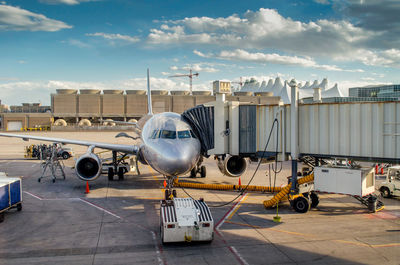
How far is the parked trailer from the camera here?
50.3 ft

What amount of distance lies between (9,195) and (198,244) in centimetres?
992

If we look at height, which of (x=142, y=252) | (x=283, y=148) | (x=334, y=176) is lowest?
(x=142, y=252)

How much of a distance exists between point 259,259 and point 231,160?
1056 cm

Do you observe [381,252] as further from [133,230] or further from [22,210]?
[22,210]

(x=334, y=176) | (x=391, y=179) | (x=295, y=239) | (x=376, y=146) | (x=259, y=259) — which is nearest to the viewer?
(x=259, y=259)

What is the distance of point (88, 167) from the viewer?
22328 millimetres

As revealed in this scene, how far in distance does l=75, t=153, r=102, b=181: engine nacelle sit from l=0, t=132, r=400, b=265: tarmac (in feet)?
4.44

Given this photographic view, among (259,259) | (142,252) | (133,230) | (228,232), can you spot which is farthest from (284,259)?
(133,230)

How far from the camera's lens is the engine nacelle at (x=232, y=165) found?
21000 millimetres

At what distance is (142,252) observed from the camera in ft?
38.1

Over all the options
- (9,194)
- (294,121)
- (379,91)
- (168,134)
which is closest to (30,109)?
(379,91)

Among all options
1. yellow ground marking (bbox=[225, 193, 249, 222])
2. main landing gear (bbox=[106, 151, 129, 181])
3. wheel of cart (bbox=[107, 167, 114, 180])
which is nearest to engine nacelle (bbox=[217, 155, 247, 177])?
yellow ground marking (bbox=[225, 193, 249, 222])

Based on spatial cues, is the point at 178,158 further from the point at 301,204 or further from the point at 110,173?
the point at 110,173

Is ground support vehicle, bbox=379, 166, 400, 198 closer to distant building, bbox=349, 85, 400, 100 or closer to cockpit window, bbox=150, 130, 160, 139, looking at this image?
cockpit window, bbox=150, 130, 160, 139
